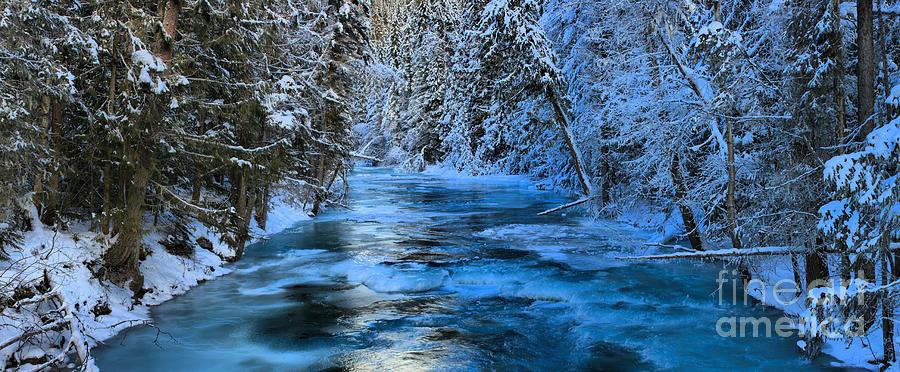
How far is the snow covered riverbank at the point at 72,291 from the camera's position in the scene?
7.66m

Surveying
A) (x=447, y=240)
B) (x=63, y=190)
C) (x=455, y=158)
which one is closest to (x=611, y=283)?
(x=447, y=240)

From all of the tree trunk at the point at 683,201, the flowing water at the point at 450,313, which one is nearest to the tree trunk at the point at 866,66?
the flowing water at the point at 450,313

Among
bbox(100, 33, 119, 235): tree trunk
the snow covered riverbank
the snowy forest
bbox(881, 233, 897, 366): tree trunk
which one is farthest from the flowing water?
bbox(100, 33, 119, 235): tree trunk

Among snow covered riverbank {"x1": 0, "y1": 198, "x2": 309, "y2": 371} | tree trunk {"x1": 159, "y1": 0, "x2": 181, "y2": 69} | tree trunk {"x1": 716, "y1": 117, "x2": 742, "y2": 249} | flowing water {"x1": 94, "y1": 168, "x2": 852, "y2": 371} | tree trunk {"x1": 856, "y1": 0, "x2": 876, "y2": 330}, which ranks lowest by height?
flowing water {"x1": 94, "y1": 168, "x2": 852, "y2": 371}

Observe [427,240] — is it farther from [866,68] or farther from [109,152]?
[866,68]

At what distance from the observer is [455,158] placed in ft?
188

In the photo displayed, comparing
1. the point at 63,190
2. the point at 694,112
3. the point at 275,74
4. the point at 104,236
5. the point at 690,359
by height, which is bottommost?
the point at 690,359

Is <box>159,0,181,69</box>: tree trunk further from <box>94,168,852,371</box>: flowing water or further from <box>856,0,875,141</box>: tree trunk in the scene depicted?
<box>856,0,875,141</box>: tree trunk

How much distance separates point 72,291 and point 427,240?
39.5 ft

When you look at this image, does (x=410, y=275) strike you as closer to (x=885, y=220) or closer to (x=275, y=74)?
(x=275, y=74)

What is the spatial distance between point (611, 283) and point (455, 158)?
43578 millimetres
